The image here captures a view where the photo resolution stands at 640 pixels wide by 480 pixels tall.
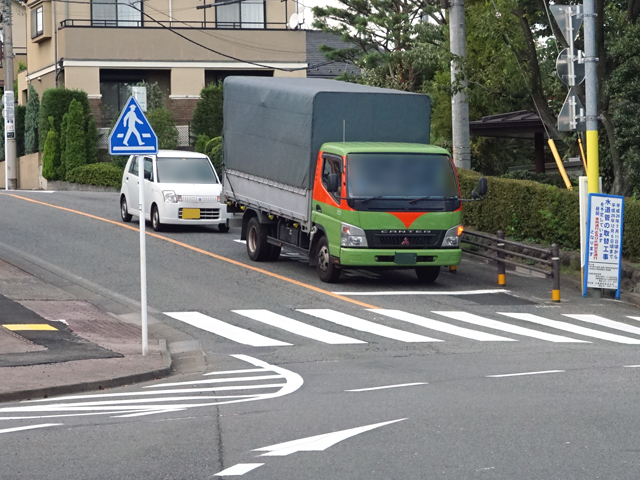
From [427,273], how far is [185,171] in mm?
8254

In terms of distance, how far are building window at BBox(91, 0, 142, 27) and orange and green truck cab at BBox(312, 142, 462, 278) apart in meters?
29.9

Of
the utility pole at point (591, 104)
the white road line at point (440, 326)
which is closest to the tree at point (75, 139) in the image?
the utility pole at point (591, 104)

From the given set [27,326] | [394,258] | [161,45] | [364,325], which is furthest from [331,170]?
[161,45]

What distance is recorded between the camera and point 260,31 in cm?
4709

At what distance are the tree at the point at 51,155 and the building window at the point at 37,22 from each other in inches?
278

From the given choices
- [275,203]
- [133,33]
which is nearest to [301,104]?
[275,203]

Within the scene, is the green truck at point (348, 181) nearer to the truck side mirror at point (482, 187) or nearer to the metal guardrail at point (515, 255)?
the truck side mirror at point (482, 187)

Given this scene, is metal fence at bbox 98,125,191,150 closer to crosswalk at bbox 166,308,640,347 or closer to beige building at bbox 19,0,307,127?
beige building at bbox 19,0,307,127

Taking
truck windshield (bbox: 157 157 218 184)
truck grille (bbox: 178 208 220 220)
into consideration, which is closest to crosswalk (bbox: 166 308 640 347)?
truck grille (bbox: 178 208 220 220)

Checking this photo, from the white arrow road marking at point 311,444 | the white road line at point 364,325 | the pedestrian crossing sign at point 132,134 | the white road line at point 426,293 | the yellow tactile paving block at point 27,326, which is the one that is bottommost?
the white road line at point 364,325

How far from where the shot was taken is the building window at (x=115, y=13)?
46031 mm

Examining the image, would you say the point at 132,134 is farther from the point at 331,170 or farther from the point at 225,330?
the point at 331,170

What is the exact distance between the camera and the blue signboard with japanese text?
18.3 m

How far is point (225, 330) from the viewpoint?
1495cm
